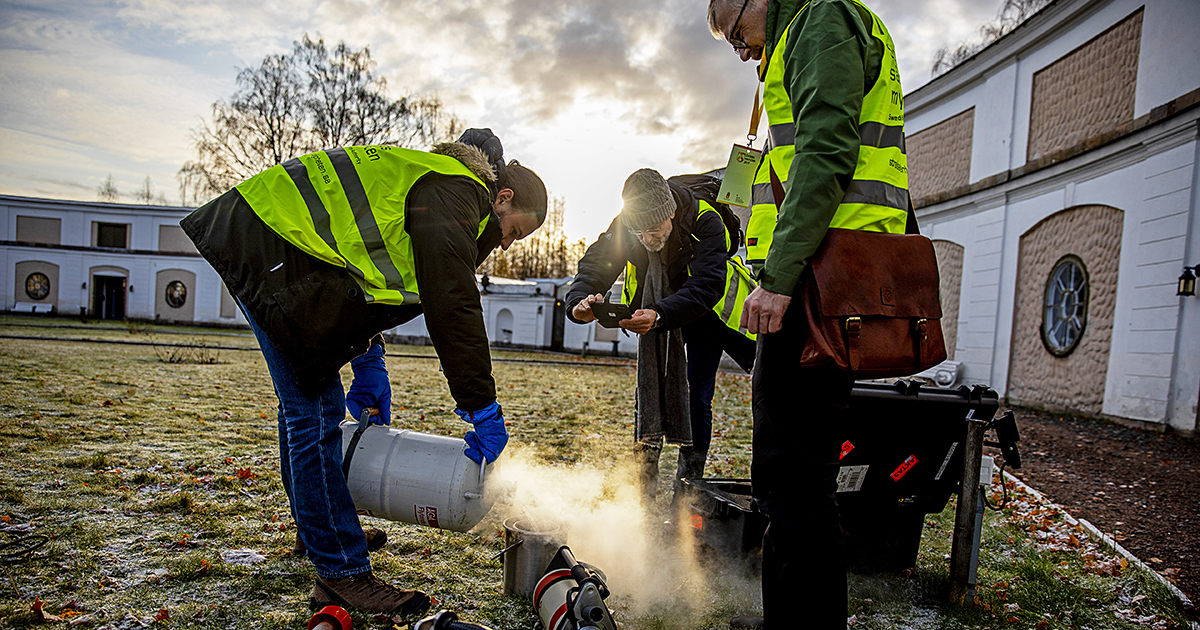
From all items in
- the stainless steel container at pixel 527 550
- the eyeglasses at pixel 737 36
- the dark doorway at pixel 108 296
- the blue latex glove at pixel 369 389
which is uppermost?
the eyeglasses at pixel 737 36

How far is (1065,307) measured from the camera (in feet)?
36.0

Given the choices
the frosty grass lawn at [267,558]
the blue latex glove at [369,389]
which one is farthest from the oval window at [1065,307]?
the blue latex glove at [369,389]

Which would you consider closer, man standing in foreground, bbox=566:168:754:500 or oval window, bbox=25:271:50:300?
man standing in foreground, bbox=566:168:754:500

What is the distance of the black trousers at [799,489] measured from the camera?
1656 mm

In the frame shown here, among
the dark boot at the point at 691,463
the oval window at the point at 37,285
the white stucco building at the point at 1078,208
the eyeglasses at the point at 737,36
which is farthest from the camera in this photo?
the oval window at the point at 37,285

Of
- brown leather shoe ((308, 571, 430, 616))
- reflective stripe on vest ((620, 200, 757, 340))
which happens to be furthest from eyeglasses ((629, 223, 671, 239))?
brown leather shoe ((308, 571, 430, 616))

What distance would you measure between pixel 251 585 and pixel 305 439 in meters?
0.77

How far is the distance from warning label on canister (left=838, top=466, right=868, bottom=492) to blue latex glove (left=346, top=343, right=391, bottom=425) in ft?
6.44

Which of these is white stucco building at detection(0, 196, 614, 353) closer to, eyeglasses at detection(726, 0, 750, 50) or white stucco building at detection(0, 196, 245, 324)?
white stucco building at detection(0, 196, 245, 324)

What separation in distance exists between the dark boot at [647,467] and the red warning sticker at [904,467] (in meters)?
1.16

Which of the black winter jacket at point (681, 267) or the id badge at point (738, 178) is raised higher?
the id badge at point (738, 178)

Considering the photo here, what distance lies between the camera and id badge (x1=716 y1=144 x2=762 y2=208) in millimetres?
3117

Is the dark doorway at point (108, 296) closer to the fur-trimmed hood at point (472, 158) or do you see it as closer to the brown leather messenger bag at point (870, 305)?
the fur-trimmed hood at point (472, 158)

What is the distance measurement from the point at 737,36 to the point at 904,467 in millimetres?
1822
